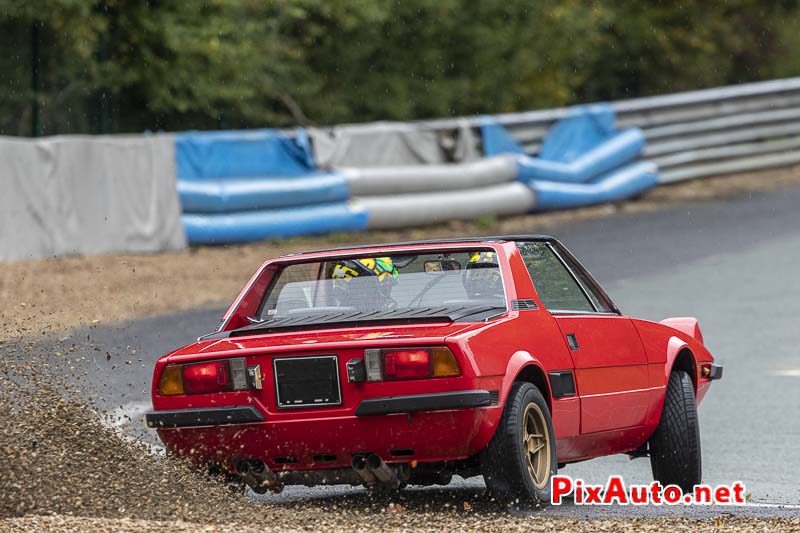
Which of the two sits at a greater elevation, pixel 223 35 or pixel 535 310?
pixel 223 35

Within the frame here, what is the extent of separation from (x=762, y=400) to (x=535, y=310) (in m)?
4.68

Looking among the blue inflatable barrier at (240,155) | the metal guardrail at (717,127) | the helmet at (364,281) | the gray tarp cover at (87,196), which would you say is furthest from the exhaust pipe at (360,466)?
the metal guardrail at (717,127)

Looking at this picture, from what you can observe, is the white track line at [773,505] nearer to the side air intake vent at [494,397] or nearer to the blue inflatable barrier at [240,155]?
the side air intake vent at [494,397]

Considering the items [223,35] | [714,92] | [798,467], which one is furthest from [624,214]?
[798,467]

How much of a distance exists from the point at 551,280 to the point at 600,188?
1335 cm

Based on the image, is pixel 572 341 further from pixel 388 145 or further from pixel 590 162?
pixel 590 162

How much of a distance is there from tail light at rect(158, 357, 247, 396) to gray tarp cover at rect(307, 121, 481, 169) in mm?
11570

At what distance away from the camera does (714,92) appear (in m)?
21.9

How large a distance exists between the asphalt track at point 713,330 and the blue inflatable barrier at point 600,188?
59 centimetres

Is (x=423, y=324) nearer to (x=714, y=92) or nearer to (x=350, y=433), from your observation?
(x=350, y=433)

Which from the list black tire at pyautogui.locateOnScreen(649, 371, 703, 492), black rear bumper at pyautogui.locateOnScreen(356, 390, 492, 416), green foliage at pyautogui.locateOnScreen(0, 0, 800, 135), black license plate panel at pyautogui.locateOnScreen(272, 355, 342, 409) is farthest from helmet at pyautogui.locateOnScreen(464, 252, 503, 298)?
green foliage at pyautogui.locateOnScreen(0, 0, 800, 135)

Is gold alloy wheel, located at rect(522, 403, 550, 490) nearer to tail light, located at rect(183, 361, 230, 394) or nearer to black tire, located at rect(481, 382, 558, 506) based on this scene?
black tire, located at rect(481, 382, 558, 506)

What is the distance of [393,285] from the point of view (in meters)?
6.74

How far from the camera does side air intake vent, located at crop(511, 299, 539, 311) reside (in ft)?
21.0
